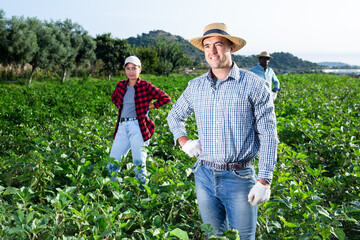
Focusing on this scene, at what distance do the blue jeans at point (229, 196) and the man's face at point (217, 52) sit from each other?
0.67 metres

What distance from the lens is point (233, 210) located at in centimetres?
196

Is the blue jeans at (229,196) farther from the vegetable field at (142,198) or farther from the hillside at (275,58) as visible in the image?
the hillside at (275,58)

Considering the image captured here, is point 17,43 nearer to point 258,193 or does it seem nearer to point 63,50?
point 63,50

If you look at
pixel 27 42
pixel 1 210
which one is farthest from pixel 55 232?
pixel 27 42

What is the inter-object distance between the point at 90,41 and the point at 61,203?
33.7 m

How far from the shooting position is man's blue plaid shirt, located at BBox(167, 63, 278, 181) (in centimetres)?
185

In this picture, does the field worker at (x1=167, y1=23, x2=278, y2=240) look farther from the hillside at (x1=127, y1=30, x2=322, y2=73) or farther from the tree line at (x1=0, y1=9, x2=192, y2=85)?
the hillside at (x1=127, y1=30, x2=322, y2=73)

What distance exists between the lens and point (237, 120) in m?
1.91

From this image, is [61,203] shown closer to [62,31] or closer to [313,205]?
[313,205]

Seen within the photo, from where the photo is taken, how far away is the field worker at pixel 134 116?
152 inches

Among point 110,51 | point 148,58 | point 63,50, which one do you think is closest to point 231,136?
point 63,50

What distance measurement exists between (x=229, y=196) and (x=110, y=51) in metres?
39.2

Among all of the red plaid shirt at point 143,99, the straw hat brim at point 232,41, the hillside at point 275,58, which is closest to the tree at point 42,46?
the red plaid shirt at point 143,99

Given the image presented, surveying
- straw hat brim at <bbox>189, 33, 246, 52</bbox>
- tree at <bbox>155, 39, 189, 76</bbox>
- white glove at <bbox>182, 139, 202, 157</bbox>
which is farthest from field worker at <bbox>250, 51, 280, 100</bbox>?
tree at <bbox>155, 39, 189, 76</bbox>
